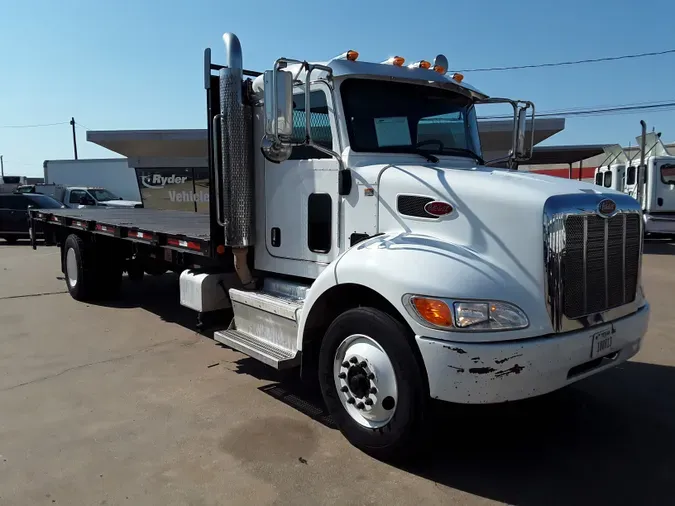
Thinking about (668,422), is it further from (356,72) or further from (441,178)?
(356,72)

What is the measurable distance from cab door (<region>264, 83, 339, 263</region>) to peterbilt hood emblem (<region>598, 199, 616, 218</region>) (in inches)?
72.6

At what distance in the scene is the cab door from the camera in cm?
438

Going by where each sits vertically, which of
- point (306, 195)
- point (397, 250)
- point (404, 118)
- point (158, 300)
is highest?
point (404, 118)

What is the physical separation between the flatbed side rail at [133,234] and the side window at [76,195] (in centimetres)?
1258

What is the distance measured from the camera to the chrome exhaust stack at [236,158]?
482 cm

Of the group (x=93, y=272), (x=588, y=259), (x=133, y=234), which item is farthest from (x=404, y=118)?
(x=93, y=272)

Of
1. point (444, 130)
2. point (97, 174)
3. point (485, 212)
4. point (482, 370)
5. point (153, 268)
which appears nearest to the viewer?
point (482, 370)

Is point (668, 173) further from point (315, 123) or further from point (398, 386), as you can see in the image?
point (398, 386)

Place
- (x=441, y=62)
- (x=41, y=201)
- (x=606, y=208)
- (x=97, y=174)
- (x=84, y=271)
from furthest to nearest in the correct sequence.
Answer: (x=97, y=174), (x=41, y=201), (x=84, y=271), (x=441, y=62), (x=606, y=208)

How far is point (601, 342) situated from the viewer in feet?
11.7

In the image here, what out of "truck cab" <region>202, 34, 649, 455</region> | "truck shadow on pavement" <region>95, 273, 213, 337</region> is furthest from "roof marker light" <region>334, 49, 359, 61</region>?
"truck shadow on pavement" <region>95, 273, 213, 337</region>

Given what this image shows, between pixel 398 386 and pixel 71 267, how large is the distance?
23.7ft

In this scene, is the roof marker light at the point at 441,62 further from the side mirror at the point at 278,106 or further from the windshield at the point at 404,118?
the side mirror at the point at 278,106

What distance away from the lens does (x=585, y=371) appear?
3.54 m
